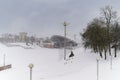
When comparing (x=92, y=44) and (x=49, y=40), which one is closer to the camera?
(x=92, y=44)

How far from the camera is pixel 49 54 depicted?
41031mm

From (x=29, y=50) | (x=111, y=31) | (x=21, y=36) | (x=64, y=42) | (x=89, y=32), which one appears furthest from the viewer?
(x=21, y=36)

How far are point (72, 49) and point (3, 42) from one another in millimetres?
14943

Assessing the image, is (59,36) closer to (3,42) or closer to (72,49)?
(72,49)

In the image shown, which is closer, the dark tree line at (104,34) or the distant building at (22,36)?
the dark tree line at (104,34)

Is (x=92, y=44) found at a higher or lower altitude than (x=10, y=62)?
higher

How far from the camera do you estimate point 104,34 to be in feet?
119

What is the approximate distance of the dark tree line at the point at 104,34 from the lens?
3591 centimetres

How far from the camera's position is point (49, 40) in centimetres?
4903

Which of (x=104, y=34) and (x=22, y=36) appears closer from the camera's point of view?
(x=104, y=34)

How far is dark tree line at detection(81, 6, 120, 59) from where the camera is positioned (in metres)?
35.9

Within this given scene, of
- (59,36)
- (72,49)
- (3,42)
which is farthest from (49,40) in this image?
(3,42)

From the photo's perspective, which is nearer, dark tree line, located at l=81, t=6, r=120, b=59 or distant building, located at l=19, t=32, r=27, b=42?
dark tree line, located at l=81, t=6, r=120, b=59

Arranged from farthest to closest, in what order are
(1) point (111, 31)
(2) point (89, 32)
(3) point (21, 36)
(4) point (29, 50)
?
(3) point (21, 36), (4) point (29, 50), (1) point (111, 31), (2) point (89, 32)
